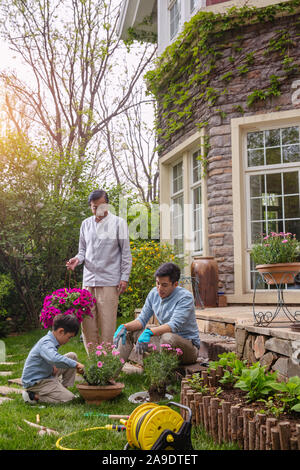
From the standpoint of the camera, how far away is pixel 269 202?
637cm

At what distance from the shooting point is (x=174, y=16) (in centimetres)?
859

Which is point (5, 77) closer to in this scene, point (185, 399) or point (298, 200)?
point (298, 200)

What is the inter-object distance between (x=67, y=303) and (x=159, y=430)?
179 centimetres

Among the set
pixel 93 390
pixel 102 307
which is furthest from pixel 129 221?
pixel 93 390

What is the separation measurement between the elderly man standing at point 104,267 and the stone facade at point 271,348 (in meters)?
1.23

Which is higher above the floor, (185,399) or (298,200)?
(298,200)

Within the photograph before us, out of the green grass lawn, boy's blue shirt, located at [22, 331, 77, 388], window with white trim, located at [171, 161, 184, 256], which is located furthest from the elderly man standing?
window with white trim, located at [171, 161, 184, 256]

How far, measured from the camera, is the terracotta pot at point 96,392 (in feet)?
10.8

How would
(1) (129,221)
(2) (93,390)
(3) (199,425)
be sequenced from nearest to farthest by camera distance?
1. (3) (199,425)
2. (2) (93,390)
3. (1) (129,221)

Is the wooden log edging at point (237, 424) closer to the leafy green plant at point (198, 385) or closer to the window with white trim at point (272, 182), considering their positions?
the leafy green plant at point (198, 385)

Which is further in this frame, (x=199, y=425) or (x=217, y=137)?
(x=217, y=137)

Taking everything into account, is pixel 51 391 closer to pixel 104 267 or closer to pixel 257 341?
pixel 104 267

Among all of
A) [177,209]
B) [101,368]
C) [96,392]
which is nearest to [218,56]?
[177,209]

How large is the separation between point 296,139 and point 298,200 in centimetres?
84
